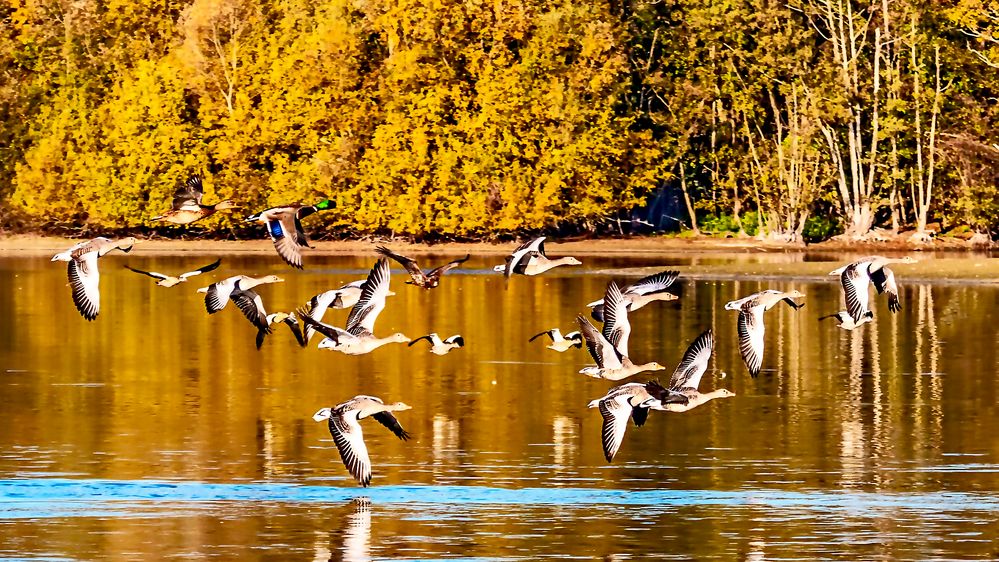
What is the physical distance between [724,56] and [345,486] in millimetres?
77265

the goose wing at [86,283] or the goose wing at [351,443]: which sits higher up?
the goose wing at [86,283]

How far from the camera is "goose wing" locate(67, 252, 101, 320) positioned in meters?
29.8

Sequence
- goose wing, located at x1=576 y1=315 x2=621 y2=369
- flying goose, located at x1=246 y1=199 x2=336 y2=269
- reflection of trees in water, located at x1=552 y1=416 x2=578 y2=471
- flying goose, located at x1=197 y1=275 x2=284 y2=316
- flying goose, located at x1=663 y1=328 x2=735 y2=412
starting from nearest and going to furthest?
flying goose, located at x1=246 y1=199 x2=336 y2=269 < flying goose, located at x1=663 y1=328 x2=735 y2=412 < flying goose, located at x1=197 y1=275 x2=284 y2=316 < goose wing, located at x1=576 y1=315 x2=621 y2=369 < reflection of trees in water, located at x1=552 y1=416 x2=578 y2=471

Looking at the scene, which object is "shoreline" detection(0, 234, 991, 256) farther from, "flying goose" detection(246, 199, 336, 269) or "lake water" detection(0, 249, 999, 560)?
"flying goose" detection(246, 199, 336, 269)

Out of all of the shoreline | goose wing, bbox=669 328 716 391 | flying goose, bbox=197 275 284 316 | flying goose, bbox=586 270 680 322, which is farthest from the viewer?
the shoreline

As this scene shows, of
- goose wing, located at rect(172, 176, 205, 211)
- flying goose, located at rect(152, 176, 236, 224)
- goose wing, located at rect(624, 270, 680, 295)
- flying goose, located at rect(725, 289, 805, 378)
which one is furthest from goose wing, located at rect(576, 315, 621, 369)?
goose wing, located at rect(172, 176, 205, 211)

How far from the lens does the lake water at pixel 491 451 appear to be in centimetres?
2967

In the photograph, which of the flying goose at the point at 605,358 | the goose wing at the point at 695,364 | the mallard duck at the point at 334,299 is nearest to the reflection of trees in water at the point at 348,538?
the mallard duck at the point at 334,299

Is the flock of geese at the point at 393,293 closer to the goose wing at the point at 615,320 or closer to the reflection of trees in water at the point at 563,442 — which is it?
the goose wing at the point at 615,320

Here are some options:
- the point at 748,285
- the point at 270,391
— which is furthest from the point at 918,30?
the point at 270,391

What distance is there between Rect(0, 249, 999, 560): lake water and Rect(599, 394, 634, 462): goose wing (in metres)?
1.22

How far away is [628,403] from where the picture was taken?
102 ft

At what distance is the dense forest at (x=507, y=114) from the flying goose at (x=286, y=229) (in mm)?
73689

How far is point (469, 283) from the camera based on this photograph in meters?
90.0
